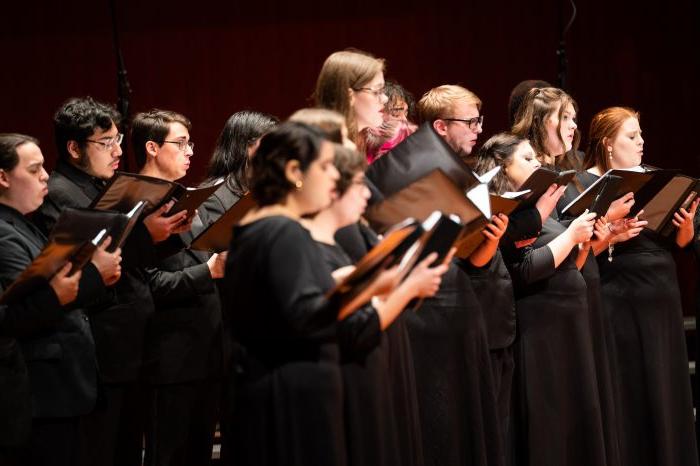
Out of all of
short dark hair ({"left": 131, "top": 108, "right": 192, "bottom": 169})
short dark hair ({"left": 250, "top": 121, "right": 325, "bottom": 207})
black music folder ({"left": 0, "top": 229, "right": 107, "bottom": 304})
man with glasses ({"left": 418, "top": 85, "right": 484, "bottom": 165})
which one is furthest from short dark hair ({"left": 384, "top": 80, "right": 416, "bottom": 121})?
short dark hair ({"left": 250, "top": 121, "right": 325, "bottom": 207})

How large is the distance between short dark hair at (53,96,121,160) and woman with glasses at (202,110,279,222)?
474 mm

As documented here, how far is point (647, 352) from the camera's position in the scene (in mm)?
4363

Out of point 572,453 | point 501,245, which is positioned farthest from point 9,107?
point 572,453

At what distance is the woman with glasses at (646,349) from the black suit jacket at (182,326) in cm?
162

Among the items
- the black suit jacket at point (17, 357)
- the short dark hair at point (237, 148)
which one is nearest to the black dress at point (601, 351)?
the short dark hair at point (237, 148)

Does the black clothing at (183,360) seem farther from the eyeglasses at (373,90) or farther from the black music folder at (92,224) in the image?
the eyeglasses at (373,90)

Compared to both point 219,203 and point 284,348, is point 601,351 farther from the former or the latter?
point 284,348

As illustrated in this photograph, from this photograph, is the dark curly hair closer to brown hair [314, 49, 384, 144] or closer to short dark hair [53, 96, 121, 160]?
brown hair [314, 49, 384, 144]

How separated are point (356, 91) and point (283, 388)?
1.03 meters

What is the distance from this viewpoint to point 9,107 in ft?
17.3

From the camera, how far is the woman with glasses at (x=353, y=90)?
10.2 feet

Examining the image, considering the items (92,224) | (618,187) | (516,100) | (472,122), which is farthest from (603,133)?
(92,224)

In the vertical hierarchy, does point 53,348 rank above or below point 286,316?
below

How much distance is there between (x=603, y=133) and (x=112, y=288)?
215 cm
